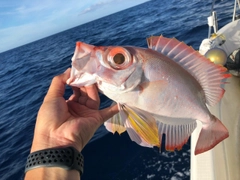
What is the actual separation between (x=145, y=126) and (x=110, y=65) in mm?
594

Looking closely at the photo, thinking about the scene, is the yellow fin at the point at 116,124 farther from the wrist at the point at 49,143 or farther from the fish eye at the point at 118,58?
the fish eye at the point at 118,58

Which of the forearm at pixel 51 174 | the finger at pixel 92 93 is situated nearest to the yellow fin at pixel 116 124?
the finger at pixel 92 93

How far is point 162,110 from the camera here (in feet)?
5.89

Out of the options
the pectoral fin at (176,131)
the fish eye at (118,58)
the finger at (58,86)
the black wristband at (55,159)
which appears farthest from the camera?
the finger at (58,86)

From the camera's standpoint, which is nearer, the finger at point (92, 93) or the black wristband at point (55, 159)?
the black wristband at point (55, 159)

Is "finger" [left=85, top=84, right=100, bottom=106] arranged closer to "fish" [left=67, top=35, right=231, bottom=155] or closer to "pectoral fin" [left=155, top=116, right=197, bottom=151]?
"fish" [left=67, top=35, right=231, bottom=155]

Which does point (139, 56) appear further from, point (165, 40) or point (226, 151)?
point (226, 151)

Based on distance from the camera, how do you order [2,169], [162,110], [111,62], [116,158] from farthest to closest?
[2,169], [116,158], [162,110], [111,62]

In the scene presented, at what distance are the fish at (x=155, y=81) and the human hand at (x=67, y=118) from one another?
36cm

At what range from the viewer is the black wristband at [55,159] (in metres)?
1.77

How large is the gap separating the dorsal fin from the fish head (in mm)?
214

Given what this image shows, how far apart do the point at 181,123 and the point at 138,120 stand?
40 cm

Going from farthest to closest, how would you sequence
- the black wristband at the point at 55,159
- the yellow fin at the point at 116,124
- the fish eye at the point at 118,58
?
the yellow fin at the point at 116,124
the black wristband at the point at 55,159
the fish eye at the point at 118,58

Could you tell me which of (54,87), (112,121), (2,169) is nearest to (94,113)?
(112,121)
